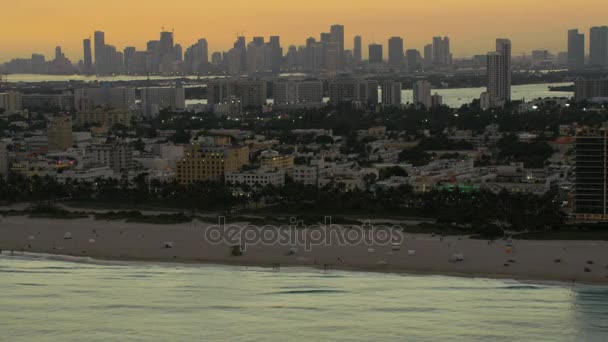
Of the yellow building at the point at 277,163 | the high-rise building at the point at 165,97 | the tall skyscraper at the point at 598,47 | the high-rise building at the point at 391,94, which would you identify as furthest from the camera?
the tall skyscraper at the point at 598,47

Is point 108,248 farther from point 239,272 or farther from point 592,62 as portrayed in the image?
point 592,62

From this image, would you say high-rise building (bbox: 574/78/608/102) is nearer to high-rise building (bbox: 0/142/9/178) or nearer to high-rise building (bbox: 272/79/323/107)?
high-rise building (bbox: 272/79/323/107)

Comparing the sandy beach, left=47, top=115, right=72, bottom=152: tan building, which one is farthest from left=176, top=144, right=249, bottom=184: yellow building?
left=47, top=115, right=72, bottom=152: tan building

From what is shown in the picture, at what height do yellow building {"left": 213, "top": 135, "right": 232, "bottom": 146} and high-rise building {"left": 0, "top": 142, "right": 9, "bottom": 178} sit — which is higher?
yellow building {"left": 213, "top": 135, "right": 232, "bottom": 146}

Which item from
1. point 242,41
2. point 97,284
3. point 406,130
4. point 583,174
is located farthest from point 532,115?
point 242,41

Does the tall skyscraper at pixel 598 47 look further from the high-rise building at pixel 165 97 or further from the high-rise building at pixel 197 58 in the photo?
the high-rise building at pixel 165 97

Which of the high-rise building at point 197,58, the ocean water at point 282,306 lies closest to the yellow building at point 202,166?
the ocean water at point 282,306

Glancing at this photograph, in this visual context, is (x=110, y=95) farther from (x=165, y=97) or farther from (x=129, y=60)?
(x=129, y=60)
